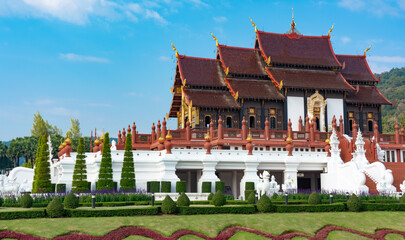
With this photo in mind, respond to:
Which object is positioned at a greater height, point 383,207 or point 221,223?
point 383,207

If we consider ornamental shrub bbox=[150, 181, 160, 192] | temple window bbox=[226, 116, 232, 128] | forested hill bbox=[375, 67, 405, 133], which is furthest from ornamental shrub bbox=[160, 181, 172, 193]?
forested hill bbox=[375, 67, 405, 133]

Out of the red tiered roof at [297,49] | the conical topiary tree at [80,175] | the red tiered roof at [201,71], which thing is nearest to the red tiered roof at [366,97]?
the red tiered roof at [297,49]

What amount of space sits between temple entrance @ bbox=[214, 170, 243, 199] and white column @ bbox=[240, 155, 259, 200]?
70.5 inches

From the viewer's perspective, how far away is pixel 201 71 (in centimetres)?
4728

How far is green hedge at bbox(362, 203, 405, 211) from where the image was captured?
80.9 feet

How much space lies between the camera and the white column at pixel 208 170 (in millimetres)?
33594

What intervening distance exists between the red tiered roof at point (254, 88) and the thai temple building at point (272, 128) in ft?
0.31

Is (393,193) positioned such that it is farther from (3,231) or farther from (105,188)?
(3,231)

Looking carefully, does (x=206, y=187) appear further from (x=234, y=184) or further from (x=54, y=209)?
(x=54, y=209)

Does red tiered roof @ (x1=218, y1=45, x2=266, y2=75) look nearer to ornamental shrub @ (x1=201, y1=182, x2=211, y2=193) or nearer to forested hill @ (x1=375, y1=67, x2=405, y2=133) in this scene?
ornamental shrub @ (x1=201, y1=182, x2=211, y2=193)

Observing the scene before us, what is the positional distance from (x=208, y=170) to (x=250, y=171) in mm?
2924

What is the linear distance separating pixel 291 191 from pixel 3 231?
17.9 meters

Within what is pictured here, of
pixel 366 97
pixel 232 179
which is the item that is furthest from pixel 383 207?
pixel 366 97

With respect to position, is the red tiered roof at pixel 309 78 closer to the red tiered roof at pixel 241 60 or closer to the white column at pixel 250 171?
the red tiered roof at pixel 241 60
